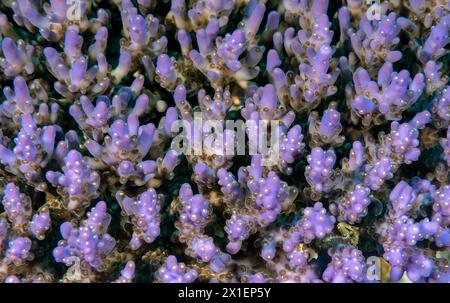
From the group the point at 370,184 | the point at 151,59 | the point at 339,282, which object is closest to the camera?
the point at 339,282

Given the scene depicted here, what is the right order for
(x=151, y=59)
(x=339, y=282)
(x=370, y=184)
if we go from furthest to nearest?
1. (x=151, y=59)
2. (x=370, y=184)
3. (x=339, y=282)

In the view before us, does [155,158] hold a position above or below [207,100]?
below

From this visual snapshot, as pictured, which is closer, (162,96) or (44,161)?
(44,161)
